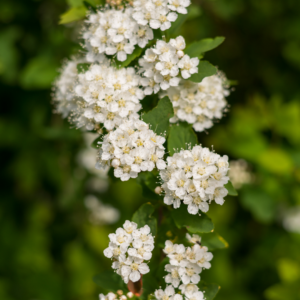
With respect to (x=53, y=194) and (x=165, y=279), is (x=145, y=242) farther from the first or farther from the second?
(x=53, y=194)

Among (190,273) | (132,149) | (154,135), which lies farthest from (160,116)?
(190,273)

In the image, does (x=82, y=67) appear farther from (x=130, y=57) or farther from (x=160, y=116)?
(x=160, y=116)

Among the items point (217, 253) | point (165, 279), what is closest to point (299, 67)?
point (217, 253)

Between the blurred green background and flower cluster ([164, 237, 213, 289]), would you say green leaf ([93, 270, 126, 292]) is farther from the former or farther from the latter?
the blurred green background

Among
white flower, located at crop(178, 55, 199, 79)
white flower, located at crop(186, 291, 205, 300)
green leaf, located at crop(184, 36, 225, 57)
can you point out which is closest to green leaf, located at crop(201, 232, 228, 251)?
white flower, located at crop(186, 291, 205, 300)

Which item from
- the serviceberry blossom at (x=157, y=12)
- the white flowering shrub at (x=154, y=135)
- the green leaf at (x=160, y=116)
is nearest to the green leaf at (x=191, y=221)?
the white flowering shrub at (x=154, y=135)
